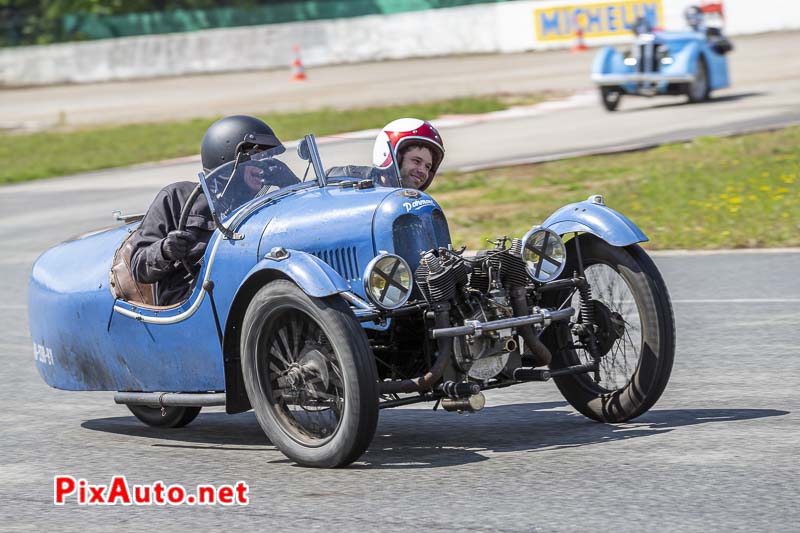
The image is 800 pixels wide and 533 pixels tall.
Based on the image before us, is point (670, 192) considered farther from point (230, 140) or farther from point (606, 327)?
point (230, 140)

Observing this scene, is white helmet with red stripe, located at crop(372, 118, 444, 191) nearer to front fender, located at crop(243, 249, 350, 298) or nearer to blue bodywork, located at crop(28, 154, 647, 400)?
blue bodywork, located at crop(28, 154, 647, 400)

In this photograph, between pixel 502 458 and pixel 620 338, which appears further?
pixel 620 338

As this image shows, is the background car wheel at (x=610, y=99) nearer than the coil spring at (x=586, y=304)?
No

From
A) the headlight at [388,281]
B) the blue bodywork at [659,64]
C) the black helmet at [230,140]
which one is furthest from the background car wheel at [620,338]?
the blue bodywork at [659,64]

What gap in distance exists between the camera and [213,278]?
6215mm

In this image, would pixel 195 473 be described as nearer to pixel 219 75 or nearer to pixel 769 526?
pixel 769 526

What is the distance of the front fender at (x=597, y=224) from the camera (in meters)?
6.27

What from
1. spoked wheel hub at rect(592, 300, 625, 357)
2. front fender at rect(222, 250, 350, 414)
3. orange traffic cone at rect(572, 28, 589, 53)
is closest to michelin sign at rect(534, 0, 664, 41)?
orange traffic cone at rect(572, 28, 589, 53)

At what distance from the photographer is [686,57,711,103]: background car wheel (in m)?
23.7

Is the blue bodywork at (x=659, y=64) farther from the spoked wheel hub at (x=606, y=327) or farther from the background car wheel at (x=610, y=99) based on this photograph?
the spoked wheel hub at (x=606, y=327)

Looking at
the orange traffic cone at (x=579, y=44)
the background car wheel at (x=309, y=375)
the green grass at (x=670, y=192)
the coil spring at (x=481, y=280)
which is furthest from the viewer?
the orange traffic cone at (x=579, y=44)

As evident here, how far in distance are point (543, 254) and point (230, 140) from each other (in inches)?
62.4

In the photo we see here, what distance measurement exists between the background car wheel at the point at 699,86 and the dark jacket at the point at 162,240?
18263 mm

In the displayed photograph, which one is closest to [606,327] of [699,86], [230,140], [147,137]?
[230,140]
